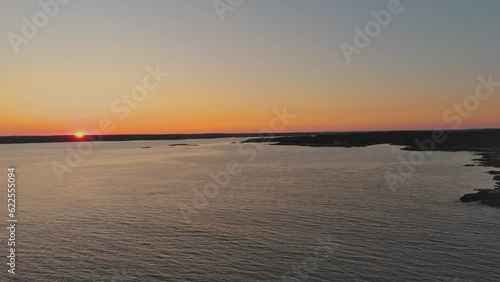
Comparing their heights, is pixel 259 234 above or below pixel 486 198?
below

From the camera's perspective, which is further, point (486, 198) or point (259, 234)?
point (486, 198)

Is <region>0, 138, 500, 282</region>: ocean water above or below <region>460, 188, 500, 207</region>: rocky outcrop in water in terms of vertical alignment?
below

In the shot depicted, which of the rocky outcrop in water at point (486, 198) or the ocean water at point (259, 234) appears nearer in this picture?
the ocean water at point (259, 234)

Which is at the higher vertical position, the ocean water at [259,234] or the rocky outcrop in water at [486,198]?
the rocky outcrop in water at [486,198]

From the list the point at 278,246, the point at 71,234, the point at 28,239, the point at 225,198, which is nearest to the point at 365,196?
the point at 225,198

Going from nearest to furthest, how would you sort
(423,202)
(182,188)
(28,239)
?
(28,239), (423,202), (182,188)

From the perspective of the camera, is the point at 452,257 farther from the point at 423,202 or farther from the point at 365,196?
the point at 365,196

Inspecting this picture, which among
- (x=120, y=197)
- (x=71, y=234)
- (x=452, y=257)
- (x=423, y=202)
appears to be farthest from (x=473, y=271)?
(x=120, y=197)

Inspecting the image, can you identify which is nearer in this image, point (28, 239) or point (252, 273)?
point (252, 273)

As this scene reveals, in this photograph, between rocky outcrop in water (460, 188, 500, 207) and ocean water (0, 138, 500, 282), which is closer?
ocean water (0, 138, 500, 282)

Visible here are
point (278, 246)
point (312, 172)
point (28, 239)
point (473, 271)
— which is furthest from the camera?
point (312, 172)
